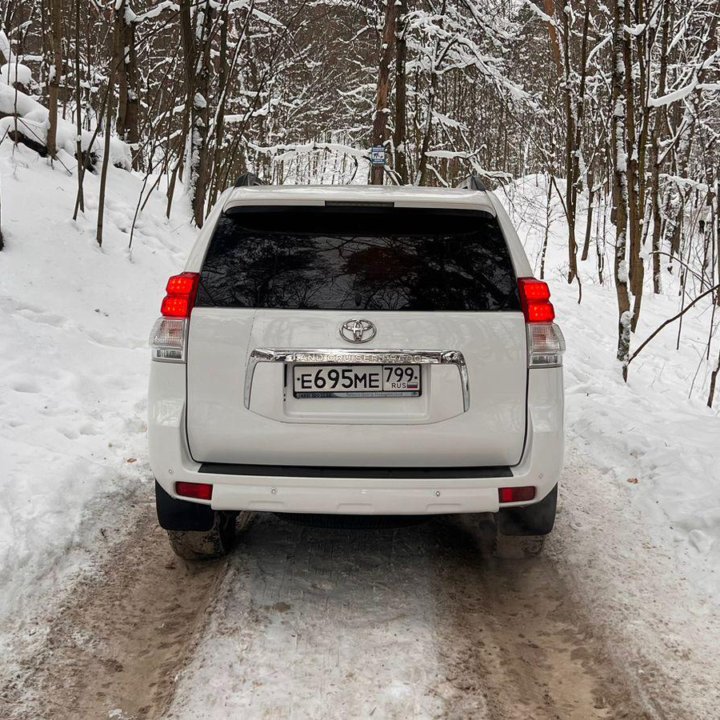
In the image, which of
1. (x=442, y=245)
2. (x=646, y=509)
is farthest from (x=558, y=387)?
(x=646, y=509)

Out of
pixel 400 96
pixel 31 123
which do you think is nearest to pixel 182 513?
pixel 31 123

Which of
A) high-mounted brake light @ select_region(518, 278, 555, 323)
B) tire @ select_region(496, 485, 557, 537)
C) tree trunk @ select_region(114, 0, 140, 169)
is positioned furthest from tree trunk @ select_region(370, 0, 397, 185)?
tire @ select_region(496, 485, 557, 537)

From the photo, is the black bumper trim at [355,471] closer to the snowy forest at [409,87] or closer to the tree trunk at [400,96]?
the snowy forest at [409,87]

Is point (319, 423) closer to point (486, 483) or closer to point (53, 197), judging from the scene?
point (486, 483)

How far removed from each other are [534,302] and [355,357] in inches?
32.5

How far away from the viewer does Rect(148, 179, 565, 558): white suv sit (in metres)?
2.70

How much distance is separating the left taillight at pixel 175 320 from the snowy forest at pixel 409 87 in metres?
5.09

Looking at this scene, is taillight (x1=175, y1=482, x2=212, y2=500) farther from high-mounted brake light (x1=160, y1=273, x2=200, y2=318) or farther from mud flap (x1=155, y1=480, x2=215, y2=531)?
high-mounted brake light (x1=160, y1=273, x2=200, y2=318)

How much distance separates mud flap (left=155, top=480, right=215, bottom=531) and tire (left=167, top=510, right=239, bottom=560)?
0.09 metres

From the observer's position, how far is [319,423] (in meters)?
2.70

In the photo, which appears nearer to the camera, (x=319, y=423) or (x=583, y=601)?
(x=319, y=423)

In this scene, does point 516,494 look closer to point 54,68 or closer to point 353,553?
point 353,553

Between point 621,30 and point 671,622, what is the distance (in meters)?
6.87

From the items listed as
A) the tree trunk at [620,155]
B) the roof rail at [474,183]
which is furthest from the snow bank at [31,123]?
the roof rail at [474,183]
